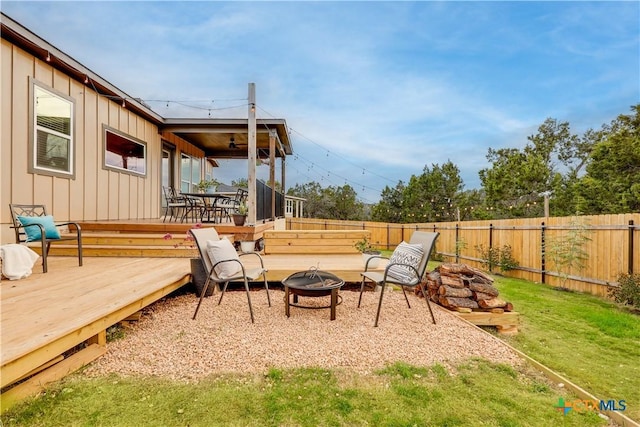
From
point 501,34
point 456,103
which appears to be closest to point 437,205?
point 456,103

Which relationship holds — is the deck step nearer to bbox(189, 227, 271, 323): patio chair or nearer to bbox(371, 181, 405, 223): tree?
bbox(189, 227, 271, 323): patio chair

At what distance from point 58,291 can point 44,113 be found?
162 inches

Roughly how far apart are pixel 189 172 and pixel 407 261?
9702 millimetres

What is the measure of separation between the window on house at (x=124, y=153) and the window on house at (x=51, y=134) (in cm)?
101

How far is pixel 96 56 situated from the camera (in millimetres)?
10492

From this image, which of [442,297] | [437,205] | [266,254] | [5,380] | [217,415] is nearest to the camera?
[5,380]

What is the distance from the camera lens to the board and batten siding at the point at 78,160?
487cm

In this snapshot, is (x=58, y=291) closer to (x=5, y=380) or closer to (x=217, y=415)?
(x=5, y=380)

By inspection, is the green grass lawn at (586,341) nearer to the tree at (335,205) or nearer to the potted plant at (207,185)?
the potted plant at (207,185)

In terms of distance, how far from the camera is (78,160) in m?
6.32

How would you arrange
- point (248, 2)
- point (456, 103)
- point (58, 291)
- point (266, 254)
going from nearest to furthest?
point (58, 291), point (266, 254), point (248, 2), point (456, 103)

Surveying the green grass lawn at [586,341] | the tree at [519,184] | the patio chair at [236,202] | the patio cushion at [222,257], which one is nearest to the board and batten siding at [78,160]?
the patio chair at [236,202]

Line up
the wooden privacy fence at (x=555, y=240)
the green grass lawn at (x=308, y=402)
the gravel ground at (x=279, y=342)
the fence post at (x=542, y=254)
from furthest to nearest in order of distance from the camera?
1. the fence post at (x=542, y=254)
2. the wooden privacy fence at (x=555, y=240)
3. the gravel ground at (x=279, y=342)
4. the green grass lawn at (x=308, y=402)

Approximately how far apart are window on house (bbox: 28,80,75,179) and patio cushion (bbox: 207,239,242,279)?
3.96 meters
